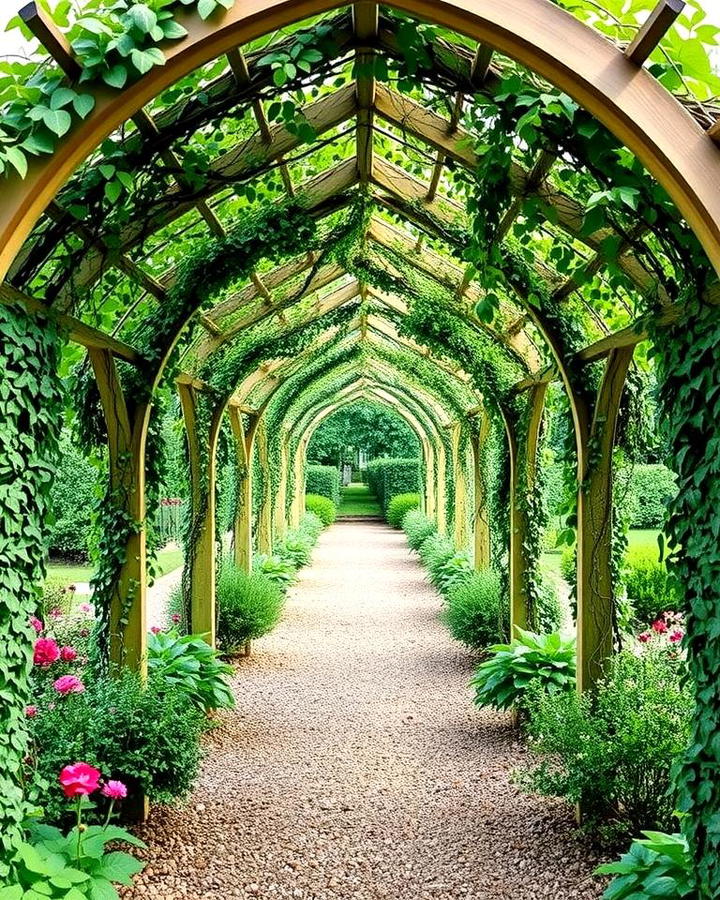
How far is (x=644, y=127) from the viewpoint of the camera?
2.48 m

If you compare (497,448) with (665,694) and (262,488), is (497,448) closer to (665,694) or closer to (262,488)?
(665,694)

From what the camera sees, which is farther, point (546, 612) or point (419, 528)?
point (419, 528)

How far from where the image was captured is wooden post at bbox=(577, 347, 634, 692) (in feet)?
15.5

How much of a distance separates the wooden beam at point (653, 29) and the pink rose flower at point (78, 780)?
290cm

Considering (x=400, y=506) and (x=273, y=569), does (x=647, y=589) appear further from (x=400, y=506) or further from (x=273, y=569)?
(x=400, y=506)

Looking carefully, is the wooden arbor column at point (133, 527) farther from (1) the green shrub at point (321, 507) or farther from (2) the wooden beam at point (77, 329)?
(1) the green shrub at point (321, 507)

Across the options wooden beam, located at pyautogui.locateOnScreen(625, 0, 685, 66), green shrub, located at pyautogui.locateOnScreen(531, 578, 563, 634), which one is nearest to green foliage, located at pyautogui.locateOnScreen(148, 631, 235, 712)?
green shrub, located at pyautogui.locateOnScreen(531, 578, 563, 634)

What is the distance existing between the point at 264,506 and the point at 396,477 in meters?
16.3

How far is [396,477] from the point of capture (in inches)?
1142

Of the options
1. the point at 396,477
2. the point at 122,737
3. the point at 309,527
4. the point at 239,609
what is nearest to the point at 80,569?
the point at 309,527

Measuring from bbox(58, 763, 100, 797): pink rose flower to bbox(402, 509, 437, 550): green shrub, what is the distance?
46.9ft

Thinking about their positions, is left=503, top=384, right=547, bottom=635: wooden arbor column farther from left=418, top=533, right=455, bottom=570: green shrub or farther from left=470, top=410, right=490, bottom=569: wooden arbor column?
left=418, top=533, right=455, bottom=570: green shrub

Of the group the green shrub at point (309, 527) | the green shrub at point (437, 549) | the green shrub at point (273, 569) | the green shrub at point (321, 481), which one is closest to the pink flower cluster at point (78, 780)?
the green shrub at point (273, 569)

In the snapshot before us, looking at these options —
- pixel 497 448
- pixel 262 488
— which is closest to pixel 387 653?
pixel 497 448
